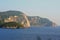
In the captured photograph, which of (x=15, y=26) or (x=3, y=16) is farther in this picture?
(x=3, y=16)

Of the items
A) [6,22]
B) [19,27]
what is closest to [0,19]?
[6,22]

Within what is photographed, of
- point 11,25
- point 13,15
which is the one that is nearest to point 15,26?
point 11,25

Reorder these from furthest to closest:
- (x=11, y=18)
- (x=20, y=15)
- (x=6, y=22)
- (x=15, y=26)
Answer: (x=20, y=15) < (x=11, y=18) < (x=6, y=22) < (x=15, y=26)

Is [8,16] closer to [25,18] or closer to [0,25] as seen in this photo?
[25,18]

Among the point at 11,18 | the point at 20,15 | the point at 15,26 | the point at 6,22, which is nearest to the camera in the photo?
the point at 15,26

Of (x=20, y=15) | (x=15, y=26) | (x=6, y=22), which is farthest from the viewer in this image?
(x=20, y=15)

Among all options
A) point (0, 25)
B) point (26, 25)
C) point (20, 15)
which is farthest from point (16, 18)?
point (0, 25)

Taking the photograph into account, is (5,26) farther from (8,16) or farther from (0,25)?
(8,16)

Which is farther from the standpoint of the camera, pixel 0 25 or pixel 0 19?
pixel 0 19

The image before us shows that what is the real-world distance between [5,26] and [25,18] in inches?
715

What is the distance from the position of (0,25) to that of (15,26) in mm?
5620

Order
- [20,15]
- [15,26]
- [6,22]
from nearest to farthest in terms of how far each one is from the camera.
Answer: [15,26] < [6,22] < [20,15]

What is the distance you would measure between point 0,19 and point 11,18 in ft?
19.5

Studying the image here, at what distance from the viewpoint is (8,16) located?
291 ft
